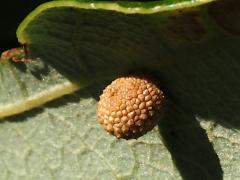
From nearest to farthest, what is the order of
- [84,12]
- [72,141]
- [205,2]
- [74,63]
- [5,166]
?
[205,2] < [84,12] < [74,63] < [72,141] < [5,166]

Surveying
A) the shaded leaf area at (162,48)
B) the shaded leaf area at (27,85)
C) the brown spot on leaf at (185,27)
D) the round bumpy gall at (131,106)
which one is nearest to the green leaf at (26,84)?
the shaded leaf area at (27,85)

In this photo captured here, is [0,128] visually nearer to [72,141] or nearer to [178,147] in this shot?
[72,141]

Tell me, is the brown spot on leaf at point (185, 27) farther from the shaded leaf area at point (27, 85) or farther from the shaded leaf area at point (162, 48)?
the shaded leaf area at point (27, 85)

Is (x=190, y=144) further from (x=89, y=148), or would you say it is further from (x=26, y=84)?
(x=26, y=84)

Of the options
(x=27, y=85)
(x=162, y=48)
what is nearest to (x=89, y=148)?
(x=27, y=85)

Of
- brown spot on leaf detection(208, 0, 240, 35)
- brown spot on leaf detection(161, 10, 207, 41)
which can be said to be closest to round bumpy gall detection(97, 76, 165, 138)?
brown spot on leaf detection(161, 10, 207, 41)

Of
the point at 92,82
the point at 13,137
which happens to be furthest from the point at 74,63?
the point at 13,137
